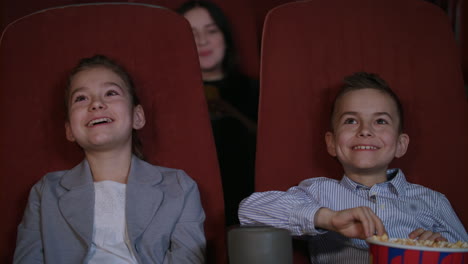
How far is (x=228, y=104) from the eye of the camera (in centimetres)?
165

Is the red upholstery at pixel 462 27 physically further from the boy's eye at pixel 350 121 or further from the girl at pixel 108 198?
the girl at pixel 108 198

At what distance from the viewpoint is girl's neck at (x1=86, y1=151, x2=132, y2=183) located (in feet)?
3.93

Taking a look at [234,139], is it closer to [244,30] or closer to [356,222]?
[244,30]

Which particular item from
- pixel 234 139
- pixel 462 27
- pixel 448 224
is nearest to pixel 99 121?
pixel 234 139

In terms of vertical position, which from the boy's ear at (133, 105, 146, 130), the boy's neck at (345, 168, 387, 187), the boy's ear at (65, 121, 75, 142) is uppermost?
the boy's ear at (133, 105, 146, 130)

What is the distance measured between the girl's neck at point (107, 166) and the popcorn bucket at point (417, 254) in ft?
2.07

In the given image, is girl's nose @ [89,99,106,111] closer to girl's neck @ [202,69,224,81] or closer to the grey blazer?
the grey blazer

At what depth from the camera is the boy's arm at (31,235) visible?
106 centimetres

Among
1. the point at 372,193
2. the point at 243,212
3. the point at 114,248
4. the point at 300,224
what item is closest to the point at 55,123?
the point at 114,248

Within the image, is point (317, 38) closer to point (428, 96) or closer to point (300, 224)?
point (428, 96)

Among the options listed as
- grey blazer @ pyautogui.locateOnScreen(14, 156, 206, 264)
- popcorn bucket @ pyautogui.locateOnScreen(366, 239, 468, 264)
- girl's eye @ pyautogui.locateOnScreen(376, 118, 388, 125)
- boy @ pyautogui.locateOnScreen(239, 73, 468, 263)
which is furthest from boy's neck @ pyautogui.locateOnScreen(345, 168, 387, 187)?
popcorn bucket @ pyautogui.locateOnScreen(366, 239, 468, 264)

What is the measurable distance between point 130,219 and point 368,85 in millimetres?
592

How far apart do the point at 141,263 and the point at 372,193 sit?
1.65 ft

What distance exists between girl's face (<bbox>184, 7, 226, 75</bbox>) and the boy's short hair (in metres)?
0.49
